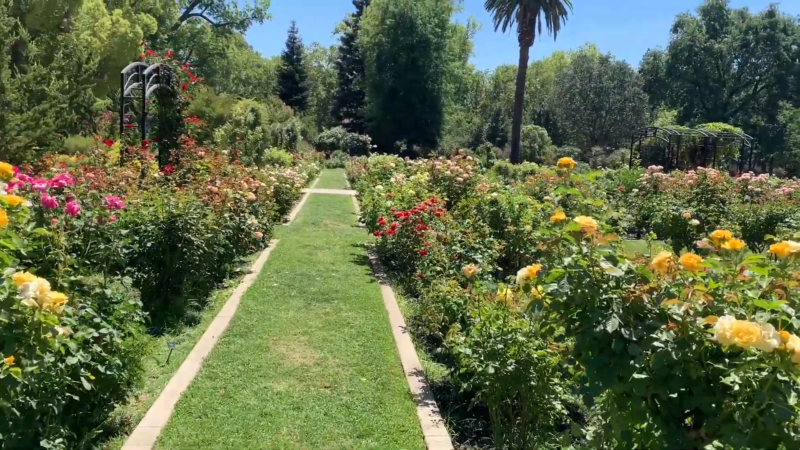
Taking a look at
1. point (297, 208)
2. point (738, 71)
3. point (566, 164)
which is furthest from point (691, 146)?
Result: point (566, 164)

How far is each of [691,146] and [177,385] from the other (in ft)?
80.8

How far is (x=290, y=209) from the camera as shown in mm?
12906

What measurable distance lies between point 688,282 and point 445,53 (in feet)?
110

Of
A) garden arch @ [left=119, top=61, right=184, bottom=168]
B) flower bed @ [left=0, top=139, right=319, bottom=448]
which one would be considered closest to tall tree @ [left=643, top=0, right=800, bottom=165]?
garden arch @ [left=119, top=61, right=184, bottom=168]

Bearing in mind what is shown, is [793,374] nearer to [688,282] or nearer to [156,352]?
[688,282]

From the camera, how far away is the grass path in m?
3.41

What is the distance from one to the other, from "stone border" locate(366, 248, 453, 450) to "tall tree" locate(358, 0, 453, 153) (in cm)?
2749

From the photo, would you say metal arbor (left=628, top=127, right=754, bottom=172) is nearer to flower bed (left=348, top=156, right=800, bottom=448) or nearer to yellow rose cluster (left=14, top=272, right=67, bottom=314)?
flower bed (left=348, top=156, right=800, bottom=448)

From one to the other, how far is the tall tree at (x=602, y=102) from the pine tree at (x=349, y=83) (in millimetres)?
14844

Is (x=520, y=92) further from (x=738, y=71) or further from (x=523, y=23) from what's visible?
(x=738, y=71)

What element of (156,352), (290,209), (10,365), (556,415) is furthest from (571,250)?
(290,209)

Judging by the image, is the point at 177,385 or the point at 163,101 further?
the point at 163,101

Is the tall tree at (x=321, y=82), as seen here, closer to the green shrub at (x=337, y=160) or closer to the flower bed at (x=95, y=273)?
the green shrub at (x=337, y=160)

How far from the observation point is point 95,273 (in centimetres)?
381
